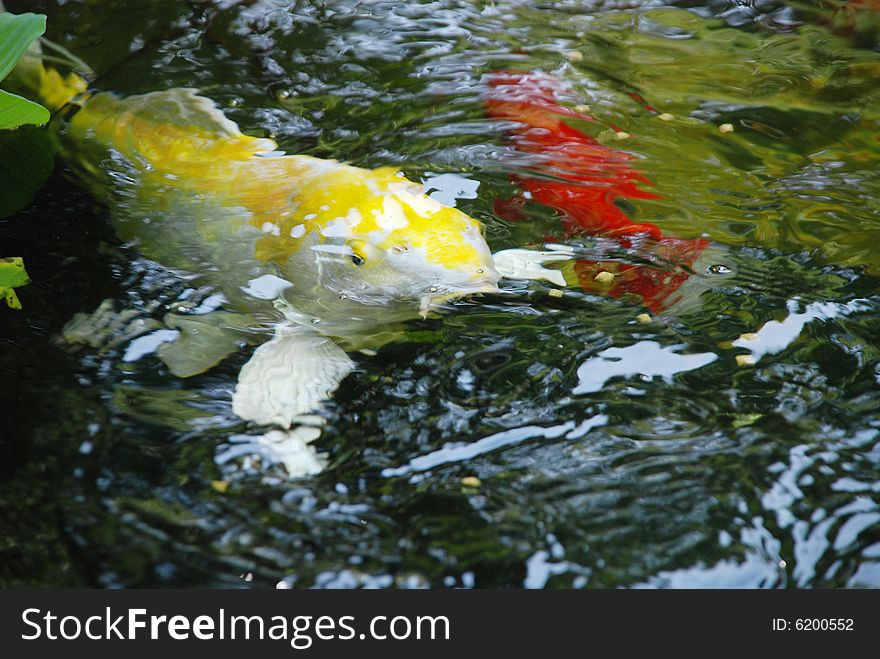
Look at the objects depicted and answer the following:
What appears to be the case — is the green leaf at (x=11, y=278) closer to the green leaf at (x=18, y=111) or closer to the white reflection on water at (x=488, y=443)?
the green leaf at (x=18, y=111)

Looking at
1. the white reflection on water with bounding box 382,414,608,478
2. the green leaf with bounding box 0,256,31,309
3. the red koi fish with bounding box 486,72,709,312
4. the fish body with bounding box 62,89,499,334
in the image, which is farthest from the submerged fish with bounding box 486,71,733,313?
the green leaf with bounding box 0,256,31,309

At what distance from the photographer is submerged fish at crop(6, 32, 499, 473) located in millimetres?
1924

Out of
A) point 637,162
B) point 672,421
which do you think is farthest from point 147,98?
point 672,421

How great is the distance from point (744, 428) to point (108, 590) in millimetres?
1273

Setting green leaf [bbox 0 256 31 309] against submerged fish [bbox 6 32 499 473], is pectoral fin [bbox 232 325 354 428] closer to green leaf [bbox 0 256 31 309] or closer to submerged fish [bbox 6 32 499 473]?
submerged fish [bbox 6 32 499 473]

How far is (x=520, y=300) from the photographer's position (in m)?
2.09

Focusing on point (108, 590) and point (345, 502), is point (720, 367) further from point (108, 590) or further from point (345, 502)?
point (108, 590)

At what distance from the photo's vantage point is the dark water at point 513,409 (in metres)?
1.49

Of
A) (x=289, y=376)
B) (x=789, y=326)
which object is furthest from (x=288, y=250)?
(x=789, y=326)

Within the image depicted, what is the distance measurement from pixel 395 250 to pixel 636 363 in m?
0.64

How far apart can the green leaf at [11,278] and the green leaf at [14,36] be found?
0.48 meters

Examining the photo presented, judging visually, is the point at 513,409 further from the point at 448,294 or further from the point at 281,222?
the point at 281,222

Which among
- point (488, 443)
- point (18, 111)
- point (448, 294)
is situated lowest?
point (488, 443)

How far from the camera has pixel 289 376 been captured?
1863 millimetres
